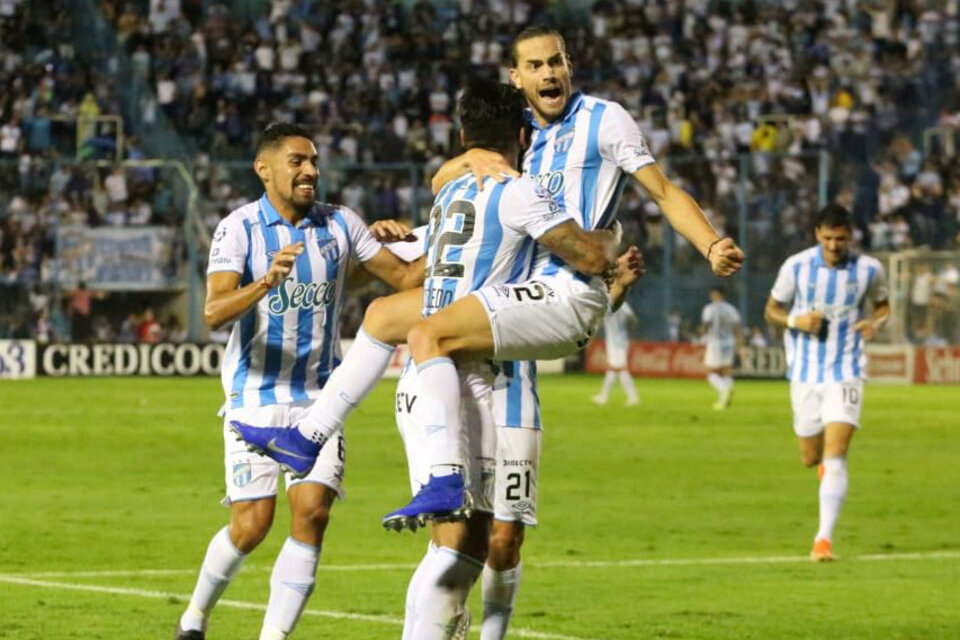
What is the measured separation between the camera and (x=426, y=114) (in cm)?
4297

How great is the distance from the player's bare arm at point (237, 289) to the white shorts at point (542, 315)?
1.34 meters

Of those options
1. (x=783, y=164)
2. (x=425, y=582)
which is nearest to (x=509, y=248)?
(x=425, y=582)

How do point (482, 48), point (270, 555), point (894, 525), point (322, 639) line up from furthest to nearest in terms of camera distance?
point (482, 48) → point (894, 525) → point (270, 555) → point (322, 639)

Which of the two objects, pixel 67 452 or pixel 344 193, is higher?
pixel 344 193

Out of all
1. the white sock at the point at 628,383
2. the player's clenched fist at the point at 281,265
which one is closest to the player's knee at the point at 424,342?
the player's clenched fist at the point at 281,265

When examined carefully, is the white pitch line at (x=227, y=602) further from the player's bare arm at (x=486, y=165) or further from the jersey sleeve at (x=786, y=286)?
the jersey sleeve at (x=786, y=286)

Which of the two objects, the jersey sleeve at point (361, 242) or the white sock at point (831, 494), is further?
the white sock at point (831, 494)

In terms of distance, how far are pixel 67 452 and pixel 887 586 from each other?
12.4 metres

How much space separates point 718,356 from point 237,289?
2277 cm

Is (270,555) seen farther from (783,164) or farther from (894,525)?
(783,164)

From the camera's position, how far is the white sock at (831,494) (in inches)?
539

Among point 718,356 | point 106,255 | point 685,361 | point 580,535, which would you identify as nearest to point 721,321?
point 718,356

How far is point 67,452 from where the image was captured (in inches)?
882

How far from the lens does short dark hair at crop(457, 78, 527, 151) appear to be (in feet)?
23.9
